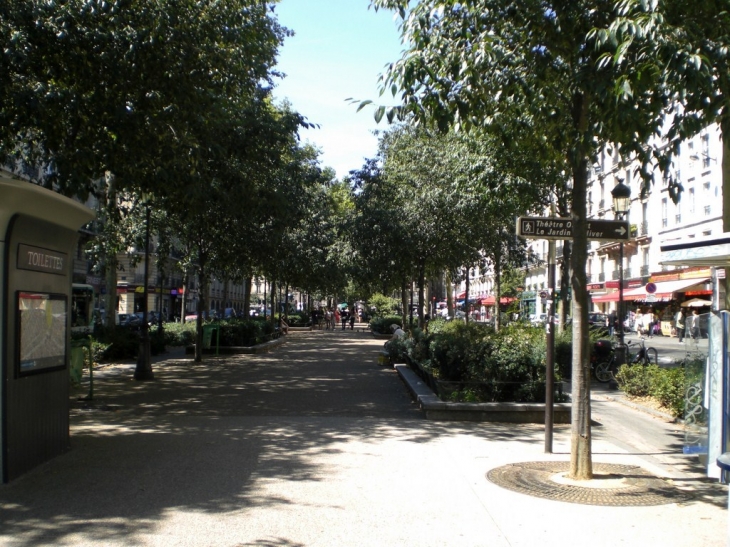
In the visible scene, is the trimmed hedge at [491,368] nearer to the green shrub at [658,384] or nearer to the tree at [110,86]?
the green shrub at [658,384]

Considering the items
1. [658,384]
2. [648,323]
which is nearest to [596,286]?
[648,323]

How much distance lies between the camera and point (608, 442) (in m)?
9.76

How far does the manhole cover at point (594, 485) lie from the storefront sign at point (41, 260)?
505 centimetres

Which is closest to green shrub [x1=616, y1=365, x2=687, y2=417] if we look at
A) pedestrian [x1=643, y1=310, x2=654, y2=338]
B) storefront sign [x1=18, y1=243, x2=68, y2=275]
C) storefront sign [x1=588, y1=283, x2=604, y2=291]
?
storefront sign [x1=18, y1=243, x2=68, y2=275]

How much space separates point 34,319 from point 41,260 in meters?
0.61

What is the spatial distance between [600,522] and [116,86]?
9.28 metres

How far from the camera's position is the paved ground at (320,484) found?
5.58 metres

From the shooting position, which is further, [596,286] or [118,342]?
[596,286]

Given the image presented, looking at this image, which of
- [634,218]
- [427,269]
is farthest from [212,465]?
[634,218]

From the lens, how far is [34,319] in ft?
24.0

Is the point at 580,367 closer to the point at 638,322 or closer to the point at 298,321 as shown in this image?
the point at 638,322

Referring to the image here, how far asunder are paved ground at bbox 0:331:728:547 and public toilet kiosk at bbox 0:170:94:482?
1.18 ft

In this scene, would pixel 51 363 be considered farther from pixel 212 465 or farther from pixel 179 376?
pixel 179 376

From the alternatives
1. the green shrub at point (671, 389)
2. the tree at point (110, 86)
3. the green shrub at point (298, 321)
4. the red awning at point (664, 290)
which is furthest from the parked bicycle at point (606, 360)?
the green shrub at point (298, 321)
